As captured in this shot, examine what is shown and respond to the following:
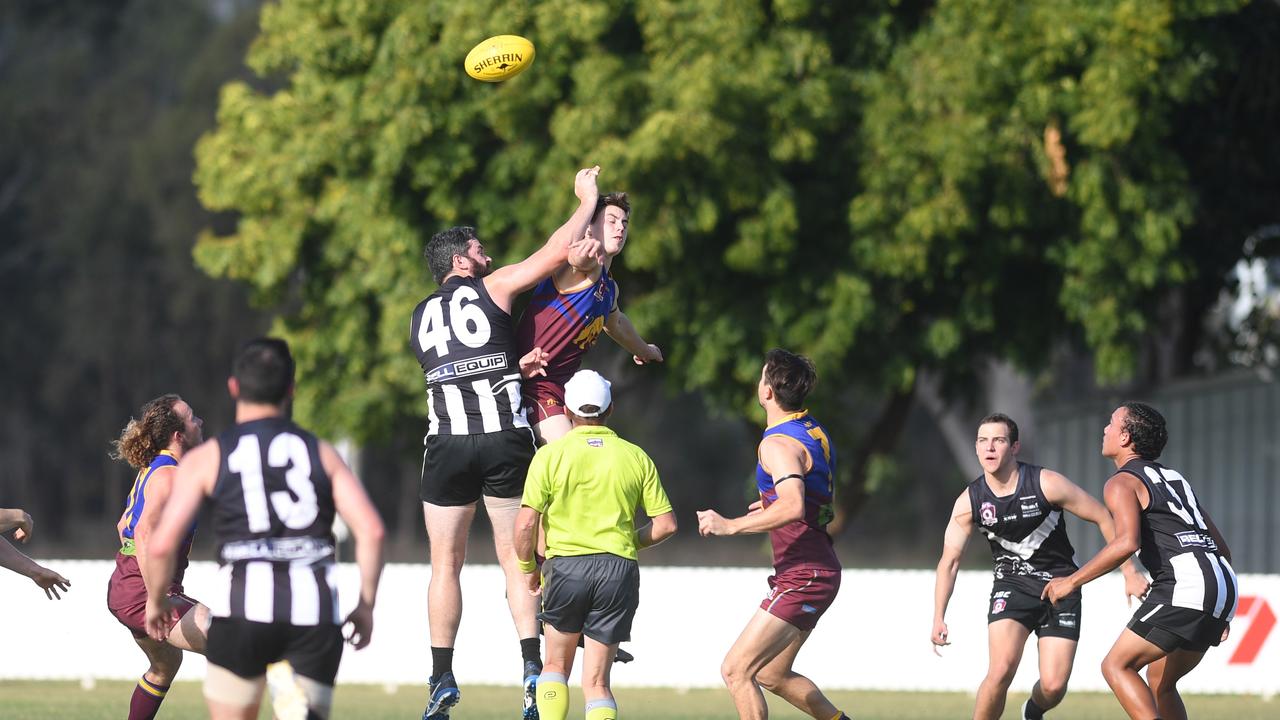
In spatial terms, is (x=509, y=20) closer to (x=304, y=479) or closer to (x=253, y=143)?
(x=253, y=143)

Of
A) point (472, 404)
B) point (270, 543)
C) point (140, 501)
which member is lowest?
point (270, 543)

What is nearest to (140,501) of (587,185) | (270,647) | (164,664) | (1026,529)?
(164,664)

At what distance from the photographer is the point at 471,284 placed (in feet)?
30.3

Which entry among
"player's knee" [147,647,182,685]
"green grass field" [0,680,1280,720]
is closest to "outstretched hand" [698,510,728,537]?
"player's knee" [147,647,182,685]

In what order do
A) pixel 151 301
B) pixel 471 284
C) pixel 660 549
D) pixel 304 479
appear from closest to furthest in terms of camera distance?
pixel 304 479, pixel 471 284, pixel 151 301, pixel 660 549

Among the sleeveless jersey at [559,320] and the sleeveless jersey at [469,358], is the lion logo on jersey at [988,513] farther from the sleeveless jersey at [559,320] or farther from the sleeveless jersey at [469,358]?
the sleeveless jersey at [469,358]

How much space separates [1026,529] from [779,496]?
1.80m

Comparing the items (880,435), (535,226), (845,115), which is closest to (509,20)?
(535,226)

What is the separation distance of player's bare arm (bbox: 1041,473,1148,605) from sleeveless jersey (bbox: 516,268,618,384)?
311 cm

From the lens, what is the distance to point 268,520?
6.39m

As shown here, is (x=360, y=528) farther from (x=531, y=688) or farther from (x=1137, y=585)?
(x=1137, y=585)

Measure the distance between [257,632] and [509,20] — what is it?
1485cm

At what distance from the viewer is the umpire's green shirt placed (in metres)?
8.42

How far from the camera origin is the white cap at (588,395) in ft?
27.8
